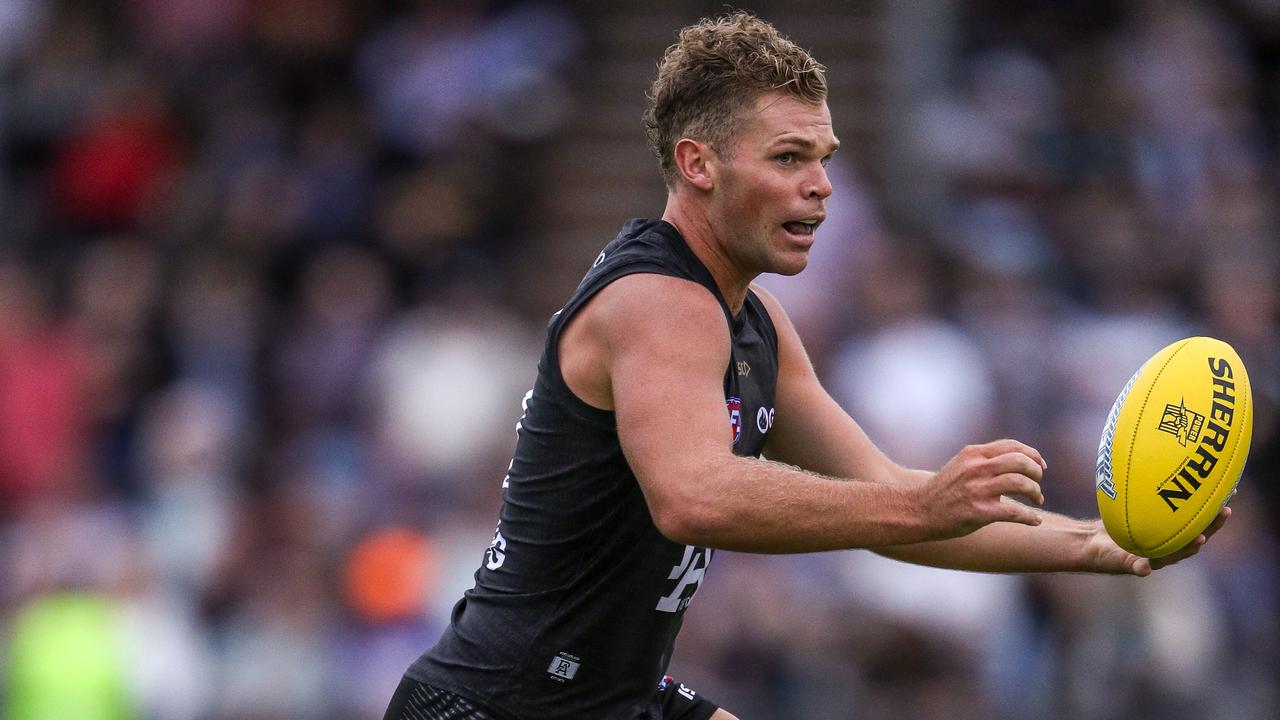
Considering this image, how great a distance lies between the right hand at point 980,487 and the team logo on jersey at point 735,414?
0.73m

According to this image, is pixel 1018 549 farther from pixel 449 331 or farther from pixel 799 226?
pixel 449 331

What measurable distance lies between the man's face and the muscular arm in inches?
16.0

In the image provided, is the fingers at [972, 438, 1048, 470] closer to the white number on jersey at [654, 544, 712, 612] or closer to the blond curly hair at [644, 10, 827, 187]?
the white number on jersey at [654, 544, 712, 612]

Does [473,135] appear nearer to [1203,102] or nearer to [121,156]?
[121,156]

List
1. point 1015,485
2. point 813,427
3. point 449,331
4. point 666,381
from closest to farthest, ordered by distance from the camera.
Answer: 1. point 1015,485
2. point 666,381
3. point 813,427
4. point 449,331

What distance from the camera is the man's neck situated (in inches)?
186

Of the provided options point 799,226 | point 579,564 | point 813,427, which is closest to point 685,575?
point 579,564

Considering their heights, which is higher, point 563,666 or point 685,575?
point 685,575

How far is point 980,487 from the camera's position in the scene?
3951mm

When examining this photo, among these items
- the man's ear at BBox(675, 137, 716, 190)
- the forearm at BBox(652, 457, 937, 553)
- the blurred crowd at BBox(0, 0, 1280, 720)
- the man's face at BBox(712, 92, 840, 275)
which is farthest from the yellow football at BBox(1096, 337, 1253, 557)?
the blurred crowd at BBox(0, 0, 1280, 720)

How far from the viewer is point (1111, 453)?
4.80 metres

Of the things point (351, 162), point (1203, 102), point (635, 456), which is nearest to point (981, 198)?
point (1203, 102)

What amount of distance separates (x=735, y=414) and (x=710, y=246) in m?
0.44

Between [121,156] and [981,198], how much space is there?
5.56 m
